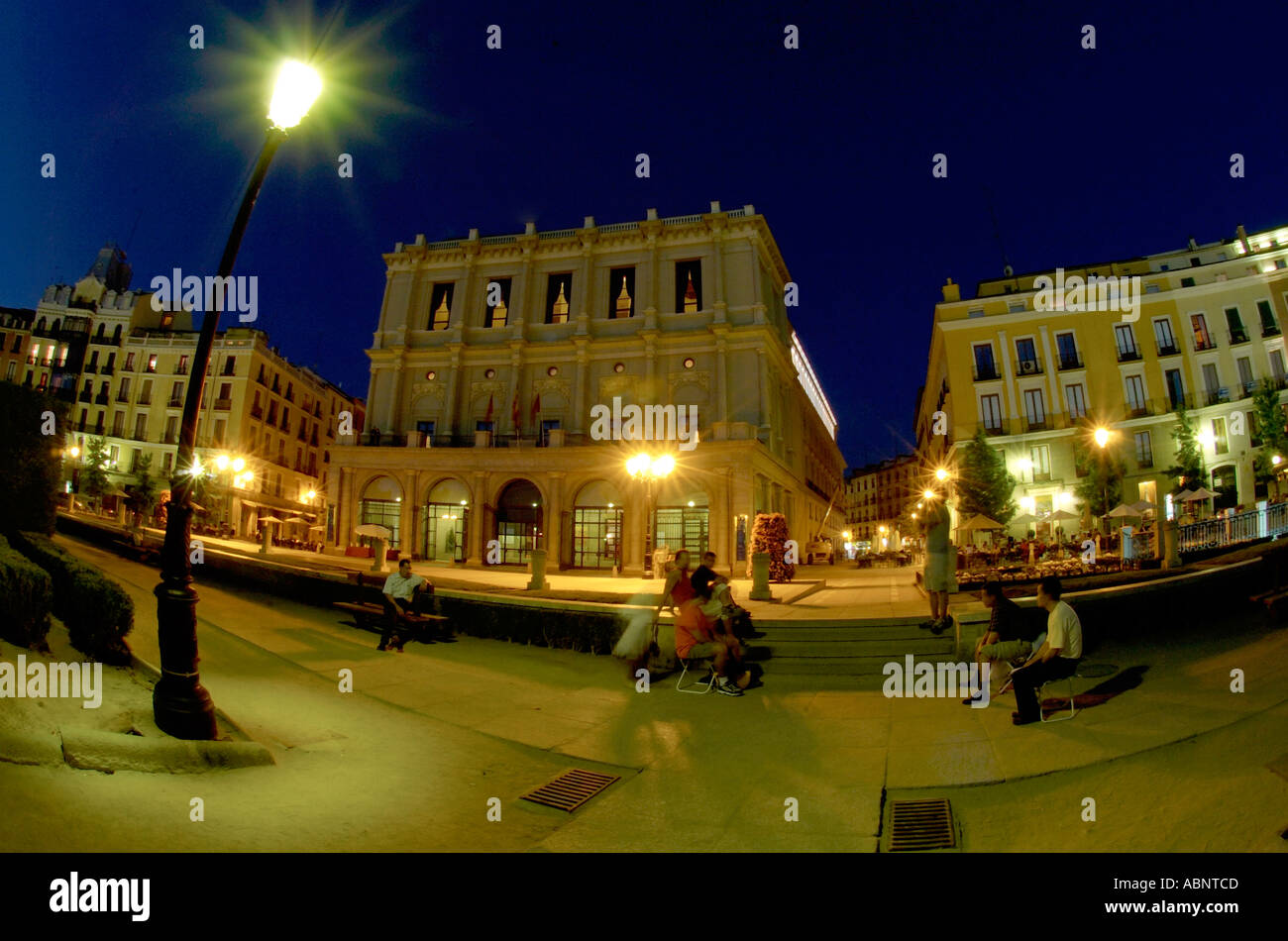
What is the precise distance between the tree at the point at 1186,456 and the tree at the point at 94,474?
67.4 metres

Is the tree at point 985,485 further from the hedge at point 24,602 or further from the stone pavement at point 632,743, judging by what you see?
the hedge at point 24,602

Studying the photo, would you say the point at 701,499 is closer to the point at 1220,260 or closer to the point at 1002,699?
the point at 1002,699

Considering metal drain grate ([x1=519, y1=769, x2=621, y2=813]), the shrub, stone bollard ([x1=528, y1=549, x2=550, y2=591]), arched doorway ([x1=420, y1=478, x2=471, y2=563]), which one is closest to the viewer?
metal drain grate ([x1=519, y1=769, x2=621, y2=813])

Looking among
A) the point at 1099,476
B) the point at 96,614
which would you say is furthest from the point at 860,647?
the point at 1099,476

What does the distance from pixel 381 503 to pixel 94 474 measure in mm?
26533

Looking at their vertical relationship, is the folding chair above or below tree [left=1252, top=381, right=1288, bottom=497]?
below

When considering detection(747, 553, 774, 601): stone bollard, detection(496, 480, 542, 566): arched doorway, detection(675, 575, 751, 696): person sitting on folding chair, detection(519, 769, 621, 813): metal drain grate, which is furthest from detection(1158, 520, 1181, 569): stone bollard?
detection(496, 480, 542, 566): arched doorway

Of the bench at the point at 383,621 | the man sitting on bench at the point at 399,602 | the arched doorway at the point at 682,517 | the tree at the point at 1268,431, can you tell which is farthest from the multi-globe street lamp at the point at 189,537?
the tree at the point at 1268,431

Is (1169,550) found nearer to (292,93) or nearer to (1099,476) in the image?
(292,93)

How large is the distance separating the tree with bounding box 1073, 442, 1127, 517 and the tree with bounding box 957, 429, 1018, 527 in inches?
141

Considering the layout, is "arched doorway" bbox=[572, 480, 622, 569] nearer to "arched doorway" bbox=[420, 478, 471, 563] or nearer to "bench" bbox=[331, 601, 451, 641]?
"arched doorway" bbox=[420, 478, 471, 563]

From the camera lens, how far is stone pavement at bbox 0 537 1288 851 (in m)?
3.65

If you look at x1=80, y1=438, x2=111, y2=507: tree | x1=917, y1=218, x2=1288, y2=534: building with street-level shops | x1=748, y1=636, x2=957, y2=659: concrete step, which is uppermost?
x1=917, y1=218, x2=1288, y2=534: building with street-level shops
